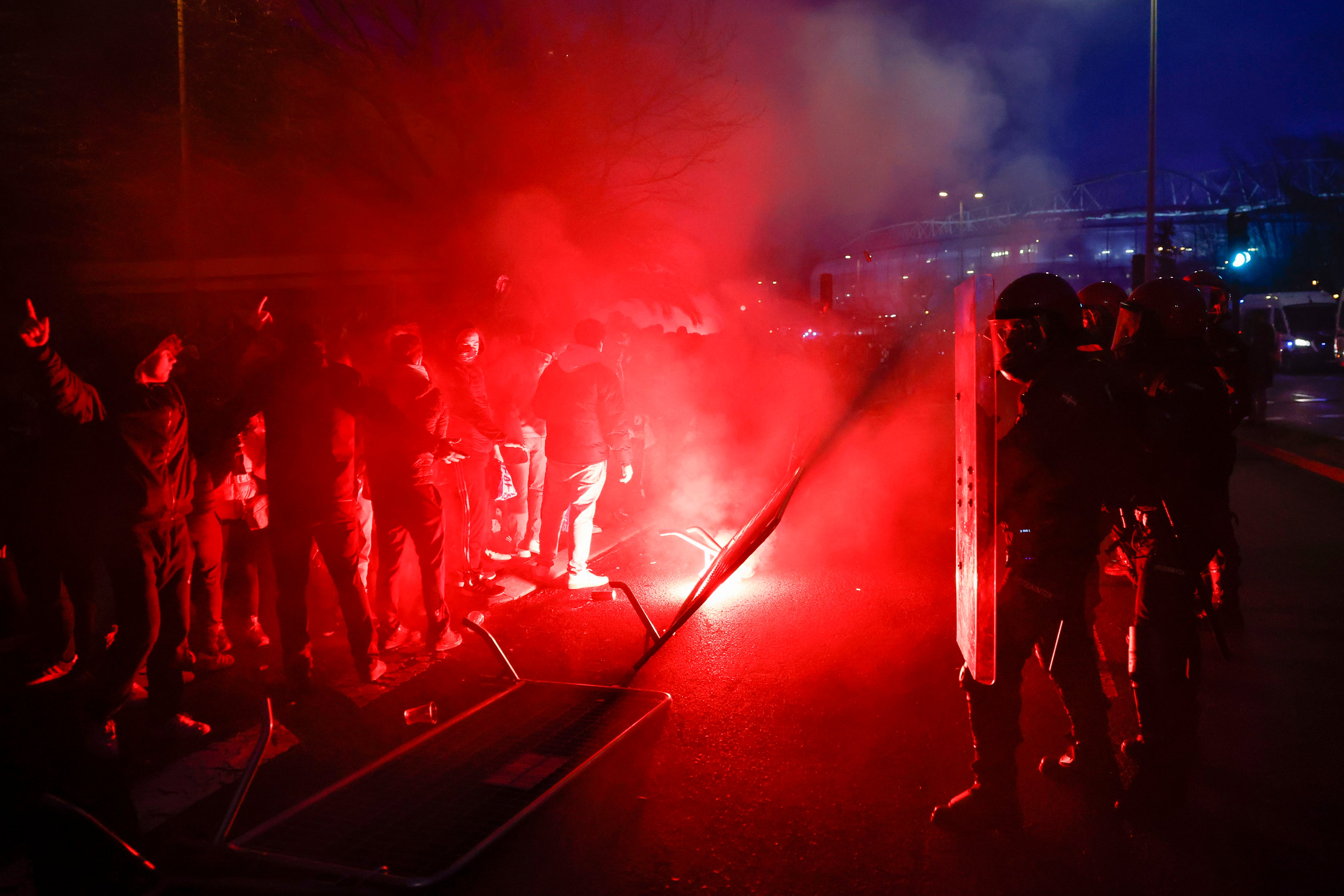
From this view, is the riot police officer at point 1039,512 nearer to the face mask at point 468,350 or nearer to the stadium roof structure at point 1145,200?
the face mask at point 468,350

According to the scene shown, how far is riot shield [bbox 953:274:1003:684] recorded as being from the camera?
93.0 inches

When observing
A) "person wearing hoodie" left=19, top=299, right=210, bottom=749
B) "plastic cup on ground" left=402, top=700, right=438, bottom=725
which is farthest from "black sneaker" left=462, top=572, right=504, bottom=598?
"person wearing hoodie" left=19, top=299, right=210, bottom=749

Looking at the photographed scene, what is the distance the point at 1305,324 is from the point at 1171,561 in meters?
27.6

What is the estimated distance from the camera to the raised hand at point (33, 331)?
3436mm

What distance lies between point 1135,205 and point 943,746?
358ft

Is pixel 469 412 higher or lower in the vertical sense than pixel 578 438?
higher

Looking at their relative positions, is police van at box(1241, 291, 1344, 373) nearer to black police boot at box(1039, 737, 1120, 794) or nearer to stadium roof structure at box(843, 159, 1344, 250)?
stadium roof structure at box(843, 159, 1344, 250)

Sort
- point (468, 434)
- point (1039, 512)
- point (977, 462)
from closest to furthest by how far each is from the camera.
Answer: point (977, 462), point (1039, 512), point (468, 434)

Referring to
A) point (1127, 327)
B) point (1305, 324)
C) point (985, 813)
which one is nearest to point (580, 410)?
point (1127, 327)

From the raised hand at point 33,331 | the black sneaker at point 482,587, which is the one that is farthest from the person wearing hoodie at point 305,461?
the black sneaker at point 482,587

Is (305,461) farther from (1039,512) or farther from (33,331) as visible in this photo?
(1039,512)

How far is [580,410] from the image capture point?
5.80 meters

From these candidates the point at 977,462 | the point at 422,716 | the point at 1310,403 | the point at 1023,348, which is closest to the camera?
the point at 977,462

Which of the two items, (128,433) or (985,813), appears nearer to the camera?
(985,813)
